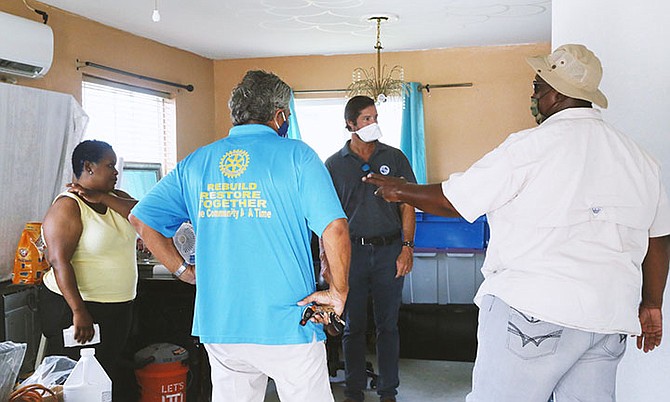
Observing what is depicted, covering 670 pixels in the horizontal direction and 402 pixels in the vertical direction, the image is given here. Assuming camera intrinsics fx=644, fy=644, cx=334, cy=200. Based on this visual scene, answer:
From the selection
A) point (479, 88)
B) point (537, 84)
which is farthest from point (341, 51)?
point (537, 84)

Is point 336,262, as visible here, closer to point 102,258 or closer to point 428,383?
point 102,258

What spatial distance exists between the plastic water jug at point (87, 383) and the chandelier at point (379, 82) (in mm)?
2910

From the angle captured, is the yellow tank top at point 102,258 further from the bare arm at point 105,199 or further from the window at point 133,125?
the window at point 133,125

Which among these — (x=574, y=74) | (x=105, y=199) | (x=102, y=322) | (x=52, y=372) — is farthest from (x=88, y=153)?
(x=574, y=74)

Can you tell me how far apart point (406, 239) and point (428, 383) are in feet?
3.42

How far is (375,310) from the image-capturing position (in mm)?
3408

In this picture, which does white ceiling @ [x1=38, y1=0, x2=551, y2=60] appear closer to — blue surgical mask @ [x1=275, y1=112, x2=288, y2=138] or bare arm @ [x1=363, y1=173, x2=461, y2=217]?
blue surgical mask @ [x1=275, y1=112, x2=288, y2=138]

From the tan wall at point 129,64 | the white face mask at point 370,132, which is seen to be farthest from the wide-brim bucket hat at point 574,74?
the tan wall at point 129,64

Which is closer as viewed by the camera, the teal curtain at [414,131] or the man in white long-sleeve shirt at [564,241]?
the man in white long-sleeve shirt at [564,241]

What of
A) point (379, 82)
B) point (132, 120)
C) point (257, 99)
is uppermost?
point (379, 82)

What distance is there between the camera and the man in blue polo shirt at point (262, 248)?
6.22 ft

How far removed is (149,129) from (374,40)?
6.39 ft

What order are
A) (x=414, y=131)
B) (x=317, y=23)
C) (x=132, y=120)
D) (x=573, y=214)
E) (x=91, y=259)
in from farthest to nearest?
1. (x=414, y=131)
2. (x=132, y=120)
3. (x=317, y=23)
4. (x=91, y=259)
5. (x=573, y=214)

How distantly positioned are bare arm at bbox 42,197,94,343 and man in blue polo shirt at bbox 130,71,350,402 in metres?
0.93
